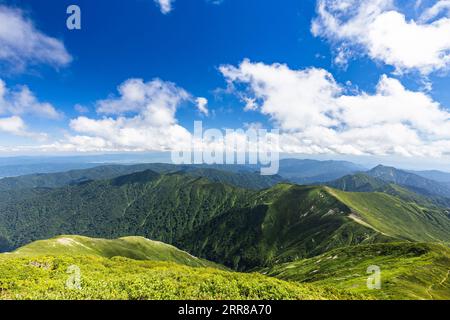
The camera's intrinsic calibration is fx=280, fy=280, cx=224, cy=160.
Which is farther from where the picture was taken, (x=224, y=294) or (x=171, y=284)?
(x=171, y=284)

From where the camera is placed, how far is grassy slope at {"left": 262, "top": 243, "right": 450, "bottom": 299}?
3403 inches

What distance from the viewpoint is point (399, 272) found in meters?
112

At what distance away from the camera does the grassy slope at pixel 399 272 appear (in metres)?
86.4

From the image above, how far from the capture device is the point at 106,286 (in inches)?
1490
